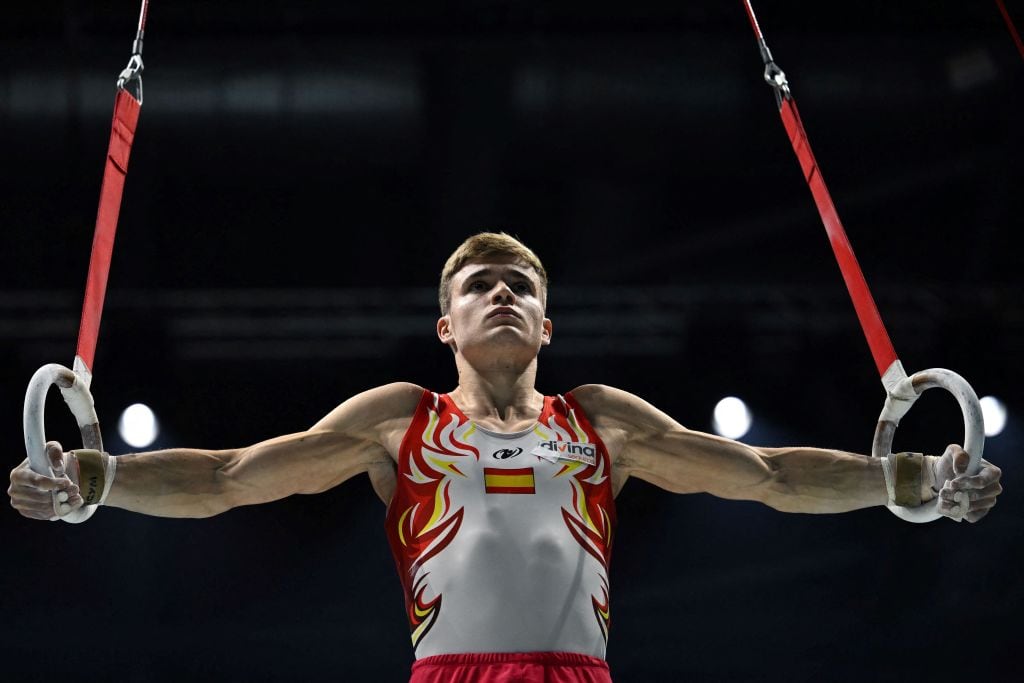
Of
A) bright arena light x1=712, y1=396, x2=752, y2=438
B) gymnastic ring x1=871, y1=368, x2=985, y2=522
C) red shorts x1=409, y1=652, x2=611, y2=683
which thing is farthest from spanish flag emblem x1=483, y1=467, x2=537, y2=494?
bright arena light x1=712, y1=396, x2=752, y2=438

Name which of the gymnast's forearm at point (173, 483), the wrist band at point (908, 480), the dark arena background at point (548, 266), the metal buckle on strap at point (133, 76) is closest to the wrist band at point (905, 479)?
the wrist band at point (908, 480)

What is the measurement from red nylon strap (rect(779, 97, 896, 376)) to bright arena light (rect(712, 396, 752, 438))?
12.8ft

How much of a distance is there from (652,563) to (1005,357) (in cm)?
246

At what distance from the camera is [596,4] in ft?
19.8

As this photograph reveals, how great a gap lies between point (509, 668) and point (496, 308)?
0.99m

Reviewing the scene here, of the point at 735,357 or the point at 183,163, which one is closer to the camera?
the point at 183,163

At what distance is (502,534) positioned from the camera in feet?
8.62

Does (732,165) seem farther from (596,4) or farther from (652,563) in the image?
(652,563)

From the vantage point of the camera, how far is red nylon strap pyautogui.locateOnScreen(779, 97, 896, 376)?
2783mm

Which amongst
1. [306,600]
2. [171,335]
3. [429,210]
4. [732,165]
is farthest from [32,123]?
[732,165]

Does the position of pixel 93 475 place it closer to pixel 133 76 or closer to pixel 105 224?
pixel 105 224

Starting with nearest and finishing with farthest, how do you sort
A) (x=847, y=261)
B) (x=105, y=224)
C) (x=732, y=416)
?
(x=105, y=224), (x=847, y=261), (x=732, y=416)

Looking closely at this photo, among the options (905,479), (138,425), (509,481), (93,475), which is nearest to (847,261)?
(905,479)

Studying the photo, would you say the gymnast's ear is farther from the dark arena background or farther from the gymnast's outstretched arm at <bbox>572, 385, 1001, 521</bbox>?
the dark arena background
